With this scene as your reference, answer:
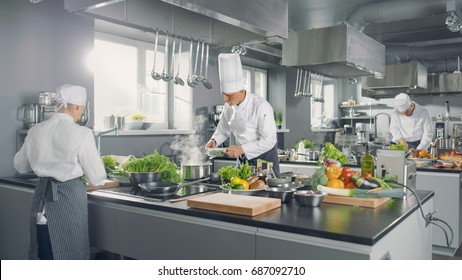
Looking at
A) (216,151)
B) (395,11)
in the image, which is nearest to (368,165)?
(216,151)

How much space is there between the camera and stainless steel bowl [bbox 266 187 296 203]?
201 centimetres

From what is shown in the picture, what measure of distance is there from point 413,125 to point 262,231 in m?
4.83

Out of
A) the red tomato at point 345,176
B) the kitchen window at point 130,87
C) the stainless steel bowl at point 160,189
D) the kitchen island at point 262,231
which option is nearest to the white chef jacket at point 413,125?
the kitchen window at point 130,87

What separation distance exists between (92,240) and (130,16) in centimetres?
160

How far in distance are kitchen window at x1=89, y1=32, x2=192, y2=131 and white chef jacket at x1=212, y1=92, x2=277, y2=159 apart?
1.21 m

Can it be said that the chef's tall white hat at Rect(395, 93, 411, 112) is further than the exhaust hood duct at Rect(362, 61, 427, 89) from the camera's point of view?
No

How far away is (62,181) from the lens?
7.08 ft

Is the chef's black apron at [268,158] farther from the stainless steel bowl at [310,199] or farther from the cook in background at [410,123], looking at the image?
the cook in background at [410,123]

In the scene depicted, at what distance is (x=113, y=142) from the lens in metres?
4.34

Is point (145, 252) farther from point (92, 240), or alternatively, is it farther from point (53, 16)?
point (53, 16)

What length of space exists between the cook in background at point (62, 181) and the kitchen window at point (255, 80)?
16.1ft

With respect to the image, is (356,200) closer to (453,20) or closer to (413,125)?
(453,20)

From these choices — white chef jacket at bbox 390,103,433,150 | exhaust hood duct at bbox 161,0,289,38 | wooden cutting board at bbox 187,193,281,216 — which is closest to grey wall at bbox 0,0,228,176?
exhaust hood duct at bbox 161,0,289,38

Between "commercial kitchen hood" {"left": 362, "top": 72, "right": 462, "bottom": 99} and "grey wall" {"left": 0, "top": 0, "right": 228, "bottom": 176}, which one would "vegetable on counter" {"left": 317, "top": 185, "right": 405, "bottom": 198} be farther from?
"commercial kitchen hood" {"left": 362, "top": 72, "right": 462, "bottom": 99}
